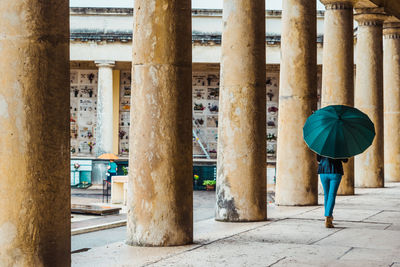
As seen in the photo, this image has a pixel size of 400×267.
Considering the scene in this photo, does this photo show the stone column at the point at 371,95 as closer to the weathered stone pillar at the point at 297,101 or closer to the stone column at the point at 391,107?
the stone column at the point at 391,107

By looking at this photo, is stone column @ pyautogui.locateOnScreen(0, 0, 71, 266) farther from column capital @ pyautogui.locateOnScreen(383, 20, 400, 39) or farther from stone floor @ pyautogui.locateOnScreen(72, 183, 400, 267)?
column capital @ pyautogui.locateOnScreen(383, 20, 400, 39)

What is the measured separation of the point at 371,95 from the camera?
23094mm

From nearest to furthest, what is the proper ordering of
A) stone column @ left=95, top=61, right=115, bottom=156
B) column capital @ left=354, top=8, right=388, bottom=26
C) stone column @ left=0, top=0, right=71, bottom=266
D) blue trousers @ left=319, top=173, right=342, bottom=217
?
stone column @ left=0, top=0, right=71, bottom=266, blue trousers @ left=319, top=173, right=342, bottom=217, column capital @ left=354, top=8, right=388, bottom=26, stone column @ left=95, top=61, right=115, bottom=156

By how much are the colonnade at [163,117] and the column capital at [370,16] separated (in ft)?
10.3

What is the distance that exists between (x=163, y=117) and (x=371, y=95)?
47.7 ft

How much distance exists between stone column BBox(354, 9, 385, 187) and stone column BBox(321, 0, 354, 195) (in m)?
3.65

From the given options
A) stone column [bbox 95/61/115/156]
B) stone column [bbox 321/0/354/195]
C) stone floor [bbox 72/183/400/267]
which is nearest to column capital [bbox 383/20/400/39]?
stone column [bbox 321/0/354/195]

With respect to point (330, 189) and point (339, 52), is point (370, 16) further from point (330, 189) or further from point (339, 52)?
point (330, 189)

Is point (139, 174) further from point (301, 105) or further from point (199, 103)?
point (199, 103)

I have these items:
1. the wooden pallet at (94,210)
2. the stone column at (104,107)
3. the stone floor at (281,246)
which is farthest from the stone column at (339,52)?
the stone column at (104,107)

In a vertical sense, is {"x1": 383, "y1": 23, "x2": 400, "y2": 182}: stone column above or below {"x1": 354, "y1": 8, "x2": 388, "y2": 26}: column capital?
below

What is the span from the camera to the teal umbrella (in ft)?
38.7

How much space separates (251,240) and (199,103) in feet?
109

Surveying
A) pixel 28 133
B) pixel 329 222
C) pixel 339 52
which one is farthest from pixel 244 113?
pixel 339 52
